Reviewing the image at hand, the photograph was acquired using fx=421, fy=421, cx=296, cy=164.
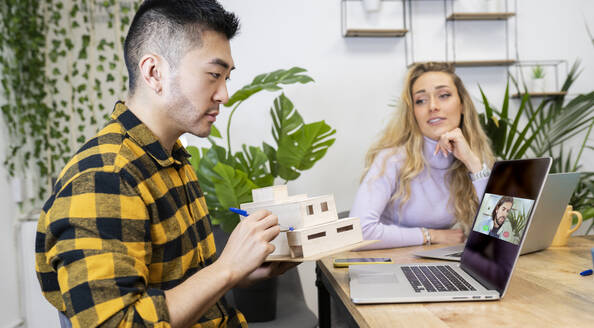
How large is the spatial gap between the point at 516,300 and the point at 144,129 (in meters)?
0.87

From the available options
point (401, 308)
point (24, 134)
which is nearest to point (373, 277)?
point (401, 308)

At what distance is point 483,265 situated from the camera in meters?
0.98

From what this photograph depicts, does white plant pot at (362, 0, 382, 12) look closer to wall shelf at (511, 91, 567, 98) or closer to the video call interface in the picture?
wall shelf at (511, 91, 567, 98)

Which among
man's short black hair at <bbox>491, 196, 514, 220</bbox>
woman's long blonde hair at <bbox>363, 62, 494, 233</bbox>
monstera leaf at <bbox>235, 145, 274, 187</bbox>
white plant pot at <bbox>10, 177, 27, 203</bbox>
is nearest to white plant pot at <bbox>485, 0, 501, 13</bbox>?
woman's long blonde hair at <bbox>363, 62, 494, 233</bbox>

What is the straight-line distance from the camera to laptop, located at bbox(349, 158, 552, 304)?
0.87 meters

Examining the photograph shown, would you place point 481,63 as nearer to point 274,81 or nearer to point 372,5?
point 372,5

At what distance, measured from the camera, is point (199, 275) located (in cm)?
82

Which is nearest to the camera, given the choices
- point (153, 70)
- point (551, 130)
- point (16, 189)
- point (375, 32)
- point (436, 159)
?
point (153, 70)

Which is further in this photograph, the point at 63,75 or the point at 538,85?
the point at 538,85

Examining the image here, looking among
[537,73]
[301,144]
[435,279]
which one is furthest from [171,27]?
[537,73]

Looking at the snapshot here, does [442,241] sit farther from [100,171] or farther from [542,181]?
[100,171]

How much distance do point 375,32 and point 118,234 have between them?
2345 millimetres

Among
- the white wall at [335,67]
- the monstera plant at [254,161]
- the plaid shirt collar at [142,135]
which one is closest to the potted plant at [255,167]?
the monstera plant at [254,161]

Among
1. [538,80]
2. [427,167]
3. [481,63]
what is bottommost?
[427,167]
